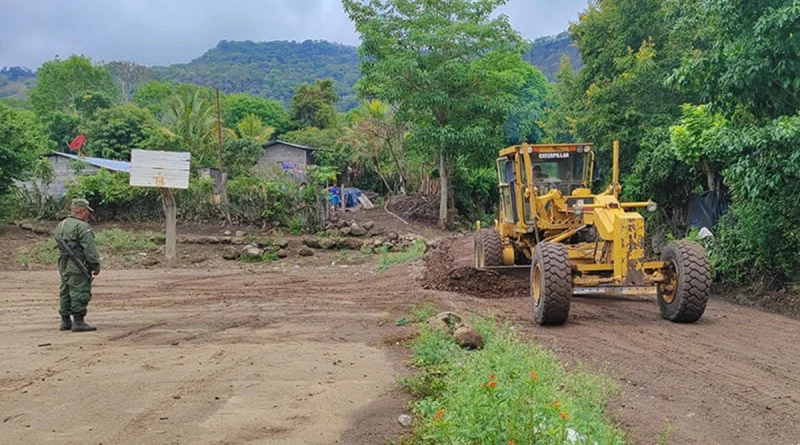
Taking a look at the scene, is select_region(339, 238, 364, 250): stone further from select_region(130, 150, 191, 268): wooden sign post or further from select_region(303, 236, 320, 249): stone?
select_region(130, 150, 191, 268): wooden sign post

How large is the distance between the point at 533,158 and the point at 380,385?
6.03m

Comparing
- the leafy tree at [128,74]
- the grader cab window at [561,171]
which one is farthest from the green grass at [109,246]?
the leafy tree at [128,74]

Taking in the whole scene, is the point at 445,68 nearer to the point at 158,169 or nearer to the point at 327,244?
the point at 327,244

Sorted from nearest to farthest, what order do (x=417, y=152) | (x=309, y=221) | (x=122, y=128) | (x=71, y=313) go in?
(x=71, y=313), (x=309, y=221), (x=417, y=152), (x=122, y=128)

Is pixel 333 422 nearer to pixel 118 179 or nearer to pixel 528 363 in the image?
pixel 528 363

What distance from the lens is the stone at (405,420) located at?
4826 millimetres

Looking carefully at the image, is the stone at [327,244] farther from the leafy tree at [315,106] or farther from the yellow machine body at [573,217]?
the leafy tree at [315,106]

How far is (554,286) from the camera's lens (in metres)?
8.10

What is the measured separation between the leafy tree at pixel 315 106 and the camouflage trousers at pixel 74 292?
4763 centimetres

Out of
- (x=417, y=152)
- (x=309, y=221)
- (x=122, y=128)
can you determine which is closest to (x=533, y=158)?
(x=309, y=221)

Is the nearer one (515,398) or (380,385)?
(515,398)

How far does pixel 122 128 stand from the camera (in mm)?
40688

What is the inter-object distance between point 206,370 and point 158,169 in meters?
11.0

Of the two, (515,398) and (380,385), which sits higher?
(515,398)
